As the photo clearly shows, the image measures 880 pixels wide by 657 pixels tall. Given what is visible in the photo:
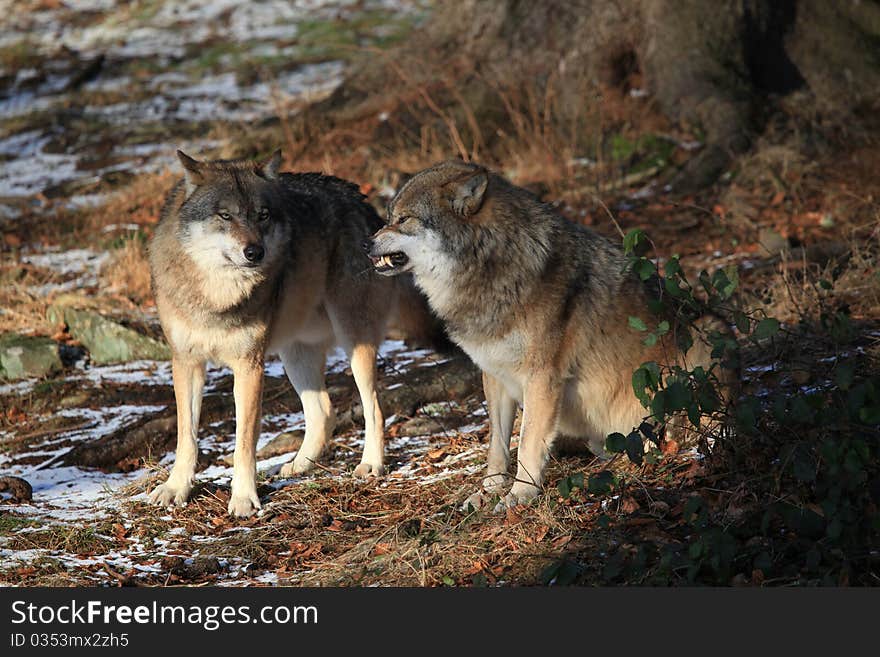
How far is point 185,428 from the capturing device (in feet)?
21.2

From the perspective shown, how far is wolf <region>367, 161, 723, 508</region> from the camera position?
5.47 meters

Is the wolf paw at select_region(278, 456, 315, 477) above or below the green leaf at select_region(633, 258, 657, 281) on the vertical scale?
below

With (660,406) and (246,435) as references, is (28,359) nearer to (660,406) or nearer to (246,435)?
(246,435)

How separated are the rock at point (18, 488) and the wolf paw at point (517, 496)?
10.2 feet

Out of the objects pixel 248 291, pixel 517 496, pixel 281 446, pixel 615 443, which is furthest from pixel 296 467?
pixel 615 443

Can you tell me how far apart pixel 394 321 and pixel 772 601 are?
3854mm

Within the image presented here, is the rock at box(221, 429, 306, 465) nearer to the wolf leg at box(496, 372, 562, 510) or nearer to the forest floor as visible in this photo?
the forest floor

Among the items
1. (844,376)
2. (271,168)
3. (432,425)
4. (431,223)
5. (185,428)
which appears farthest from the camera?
(432,425)

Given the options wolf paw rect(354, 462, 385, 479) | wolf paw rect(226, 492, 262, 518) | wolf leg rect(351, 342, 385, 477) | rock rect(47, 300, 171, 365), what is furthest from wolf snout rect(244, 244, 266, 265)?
rock rect(47, 300, 171, 365)

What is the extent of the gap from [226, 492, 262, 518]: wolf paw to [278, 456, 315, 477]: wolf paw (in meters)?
0.66

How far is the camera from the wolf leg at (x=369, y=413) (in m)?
6.69

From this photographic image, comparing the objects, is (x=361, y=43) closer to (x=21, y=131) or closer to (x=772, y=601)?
(x=21, y=131)

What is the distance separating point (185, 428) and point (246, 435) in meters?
0.45

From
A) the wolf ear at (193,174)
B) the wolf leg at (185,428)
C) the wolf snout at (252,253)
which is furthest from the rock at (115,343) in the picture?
the wolf snout at (252,253)
